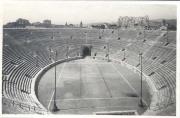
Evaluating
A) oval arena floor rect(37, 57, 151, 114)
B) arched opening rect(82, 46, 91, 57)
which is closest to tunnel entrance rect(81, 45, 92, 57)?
arched opening rect(82, 46, 91, 57)

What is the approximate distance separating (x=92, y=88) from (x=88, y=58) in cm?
60

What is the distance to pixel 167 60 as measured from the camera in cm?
432

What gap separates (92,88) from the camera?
4.40 meters

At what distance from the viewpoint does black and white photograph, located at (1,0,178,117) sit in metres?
4.21

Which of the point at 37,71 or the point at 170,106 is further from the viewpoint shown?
the point at 37,71

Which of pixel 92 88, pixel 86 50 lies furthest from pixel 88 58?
pixel 92 88

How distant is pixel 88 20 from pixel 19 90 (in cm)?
148

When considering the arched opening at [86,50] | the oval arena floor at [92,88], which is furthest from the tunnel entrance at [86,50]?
the oval arena floor at [92,88]

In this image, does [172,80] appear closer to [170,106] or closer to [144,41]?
[170,106]

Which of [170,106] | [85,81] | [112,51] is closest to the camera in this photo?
[170,106]

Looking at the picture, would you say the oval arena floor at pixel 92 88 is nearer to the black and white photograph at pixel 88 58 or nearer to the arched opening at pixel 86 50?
the black and white photograph at pixel 88 58

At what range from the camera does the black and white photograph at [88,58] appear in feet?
13.8

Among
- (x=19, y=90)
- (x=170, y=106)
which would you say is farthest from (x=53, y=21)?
(x=170, y=106)

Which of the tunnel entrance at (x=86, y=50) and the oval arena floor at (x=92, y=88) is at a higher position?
the tunnel entrance at (x=86, y=50)
